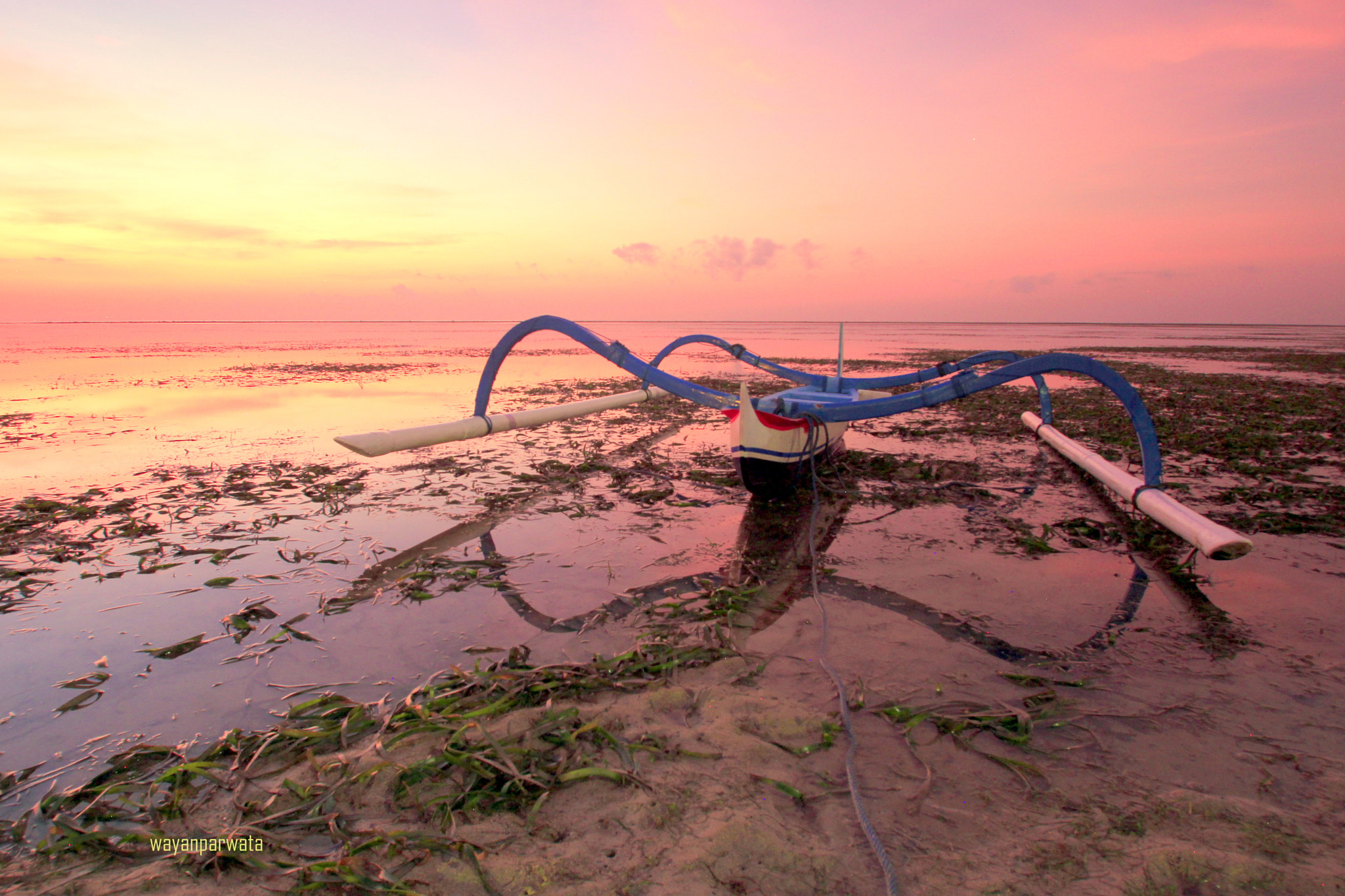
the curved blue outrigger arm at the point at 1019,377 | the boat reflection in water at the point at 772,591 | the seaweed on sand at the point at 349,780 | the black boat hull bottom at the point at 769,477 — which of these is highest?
the curved blue outrigger arm at the point at 1019,377

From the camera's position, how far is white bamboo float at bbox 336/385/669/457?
5926 millimetres

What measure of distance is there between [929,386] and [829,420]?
1464 mm

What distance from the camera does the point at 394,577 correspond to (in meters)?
4.12

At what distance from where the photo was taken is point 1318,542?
460 cm

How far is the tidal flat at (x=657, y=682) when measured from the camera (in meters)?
1.81

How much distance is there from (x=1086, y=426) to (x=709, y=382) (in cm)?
859

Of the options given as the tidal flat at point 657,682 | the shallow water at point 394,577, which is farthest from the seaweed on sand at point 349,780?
the shallow water at point 394,577

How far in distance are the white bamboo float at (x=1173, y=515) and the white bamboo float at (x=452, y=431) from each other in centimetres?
631

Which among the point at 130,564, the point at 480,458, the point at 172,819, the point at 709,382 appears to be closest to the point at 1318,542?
the point at 172,819

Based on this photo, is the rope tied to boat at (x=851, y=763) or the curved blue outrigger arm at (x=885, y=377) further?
the curved blue outrigger arm at (x=885, y=377)

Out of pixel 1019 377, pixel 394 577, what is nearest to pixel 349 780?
pixel 394 577

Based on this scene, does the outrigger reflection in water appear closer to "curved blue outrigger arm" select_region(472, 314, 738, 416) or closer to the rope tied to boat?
the rope tied to boat

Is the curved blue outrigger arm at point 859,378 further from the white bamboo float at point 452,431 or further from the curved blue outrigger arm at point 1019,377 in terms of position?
the white bamboo float at point 452,431

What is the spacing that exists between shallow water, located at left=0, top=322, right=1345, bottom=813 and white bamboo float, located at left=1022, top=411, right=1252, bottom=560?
0.38 metres
